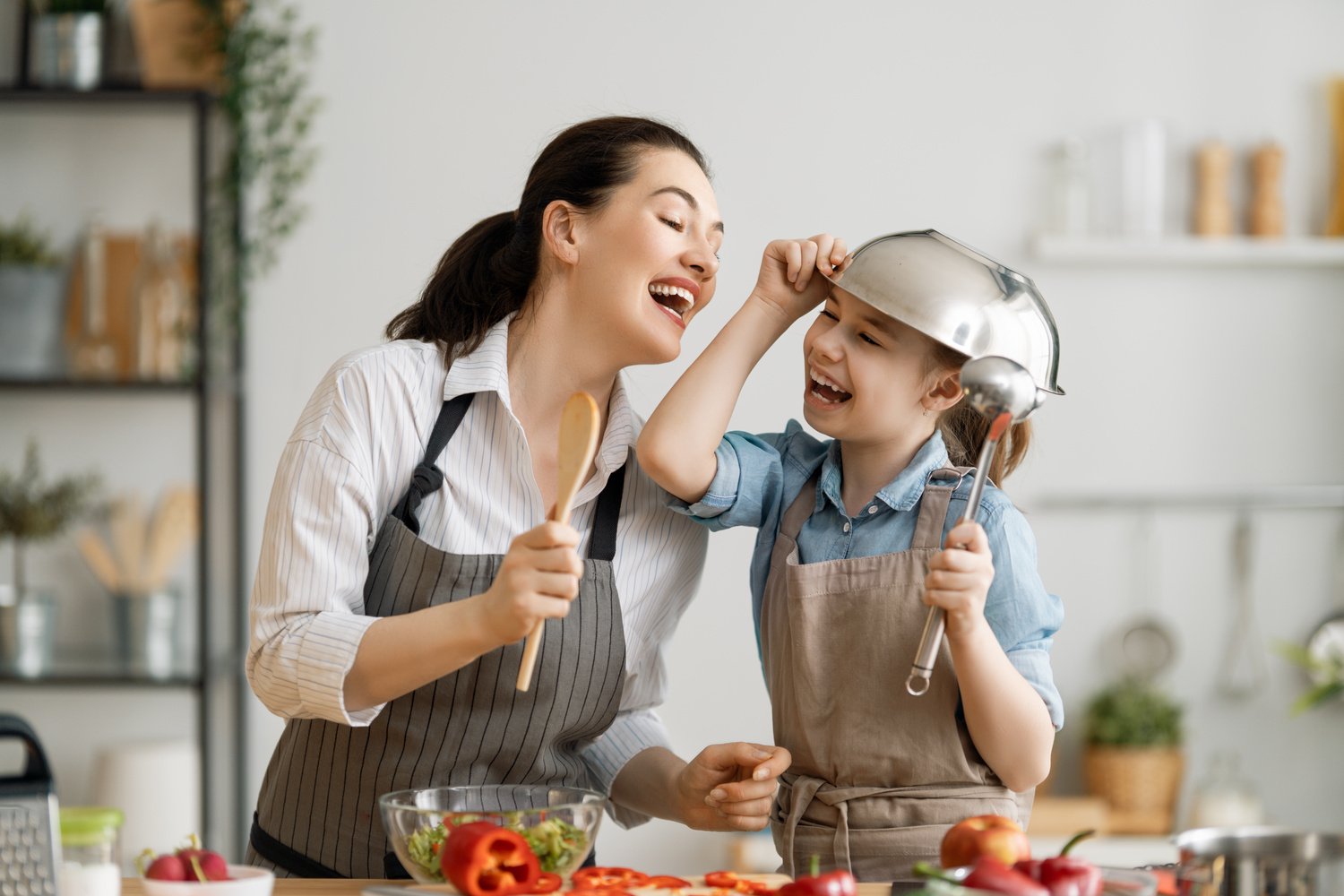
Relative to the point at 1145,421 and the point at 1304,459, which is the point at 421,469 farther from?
the point at 1304,459

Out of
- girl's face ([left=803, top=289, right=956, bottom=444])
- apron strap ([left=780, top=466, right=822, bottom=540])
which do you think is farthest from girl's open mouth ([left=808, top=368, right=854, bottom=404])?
apron strap ([left=780, top=466, right=822, bottom=540])

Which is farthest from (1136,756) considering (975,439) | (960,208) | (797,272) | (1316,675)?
(797,272)

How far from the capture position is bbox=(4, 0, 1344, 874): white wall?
312 centimetres

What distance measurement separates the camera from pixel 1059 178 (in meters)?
3.13

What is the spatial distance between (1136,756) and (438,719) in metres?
2.05

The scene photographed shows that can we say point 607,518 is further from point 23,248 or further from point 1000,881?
point 23,248

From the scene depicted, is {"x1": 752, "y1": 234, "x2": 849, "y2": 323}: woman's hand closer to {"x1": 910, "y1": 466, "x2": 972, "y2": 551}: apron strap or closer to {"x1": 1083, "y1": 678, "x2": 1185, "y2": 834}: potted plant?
{"x1": 910, "y1": 466, "x2": 972, "y2": 551}: apron strap

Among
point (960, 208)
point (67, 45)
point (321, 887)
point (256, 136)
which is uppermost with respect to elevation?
point (67, 45)

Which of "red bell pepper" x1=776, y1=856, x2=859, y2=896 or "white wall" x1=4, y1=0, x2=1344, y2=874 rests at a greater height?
"white wall" x1=4, y1=0, x2=1344, y2=874

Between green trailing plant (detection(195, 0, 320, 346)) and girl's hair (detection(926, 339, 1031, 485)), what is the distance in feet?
6.47

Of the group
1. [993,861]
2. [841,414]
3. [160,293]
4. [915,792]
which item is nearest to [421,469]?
[841,414]

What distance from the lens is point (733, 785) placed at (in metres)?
1.26

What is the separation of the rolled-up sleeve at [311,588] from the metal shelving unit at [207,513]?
1.69 m

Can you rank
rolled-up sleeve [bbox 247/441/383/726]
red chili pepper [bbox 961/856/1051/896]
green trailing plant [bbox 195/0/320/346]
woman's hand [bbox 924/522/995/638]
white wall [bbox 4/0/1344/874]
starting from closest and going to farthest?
red chili pepper [bbox 961/856/1051/896], woman's hand [bbox 924/522/995/638], rolled-up sleeve [bbox 247/441/383/726], green trailing plant [bbox 195/0/320/346], white wall [bbox 4/0/1344/874]
